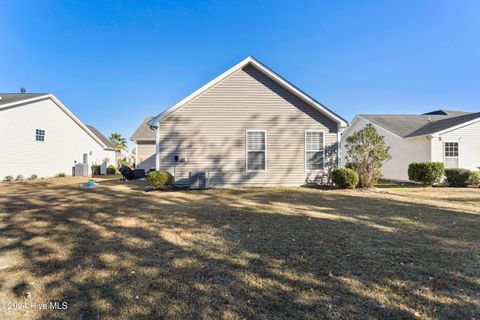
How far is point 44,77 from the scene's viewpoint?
20.7m

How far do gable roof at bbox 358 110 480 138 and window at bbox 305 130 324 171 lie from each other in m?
8.05

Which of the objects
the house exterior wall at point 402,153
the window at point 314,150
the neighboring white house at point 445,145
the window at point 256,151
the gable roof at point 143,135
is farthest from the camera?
the gable roof at point 143,135

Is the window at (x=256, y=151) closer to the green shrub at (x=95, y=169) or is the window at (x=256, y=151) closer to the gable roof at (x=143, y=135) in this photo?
the gable roof at (x=143, y=135)

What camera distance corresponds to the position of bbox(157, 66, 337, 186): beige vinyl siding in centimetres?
1105

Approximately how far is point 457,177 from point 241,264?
1498 cm

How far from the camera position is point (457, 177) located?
487 inches

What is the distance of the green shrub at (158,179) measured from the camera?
979 cm

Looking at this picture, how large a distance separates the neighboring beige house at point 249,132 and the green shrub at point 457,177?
6.93 metres

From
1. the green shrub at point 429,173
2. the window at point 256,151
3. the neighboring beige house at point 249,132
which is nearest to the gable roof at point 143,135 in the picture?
the neighboring beige house at point 249,132

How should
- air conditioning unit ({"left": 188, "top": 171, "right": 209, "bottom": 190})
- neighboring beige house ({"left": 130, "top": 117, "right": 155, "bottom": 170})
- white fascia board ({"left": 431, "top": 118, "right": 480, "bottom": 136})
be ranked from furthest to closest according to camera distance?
neighboring beige house ({"left": 130, "top": 117, "right": 155, "bottom": 170}) < white fascia board ({"left": 431, "top": 118, "right": 480, "bottom": 136}) < air conditioning unit ({"left": 188, "top": 171, "right": 209, "bottom": 190})

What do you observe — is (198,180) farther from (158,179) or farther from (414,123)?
(414,123)

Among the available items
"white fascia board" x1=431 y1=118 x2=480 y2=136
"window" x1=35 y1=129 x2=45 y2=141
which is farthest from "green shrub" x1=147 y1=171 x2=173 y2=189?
"white fascia board" x1=431 y1=118 x2=480 y2=136

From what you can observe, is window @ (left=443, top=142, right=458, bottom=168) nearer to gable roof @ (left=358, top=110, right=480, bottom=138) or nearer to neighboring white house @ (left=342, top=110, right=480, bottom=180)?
neighboring white house @ (left=342, top=110, right=480, bottom=180)

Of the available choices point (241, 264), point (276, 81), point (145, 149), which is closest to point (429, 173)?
point (276, 81)
